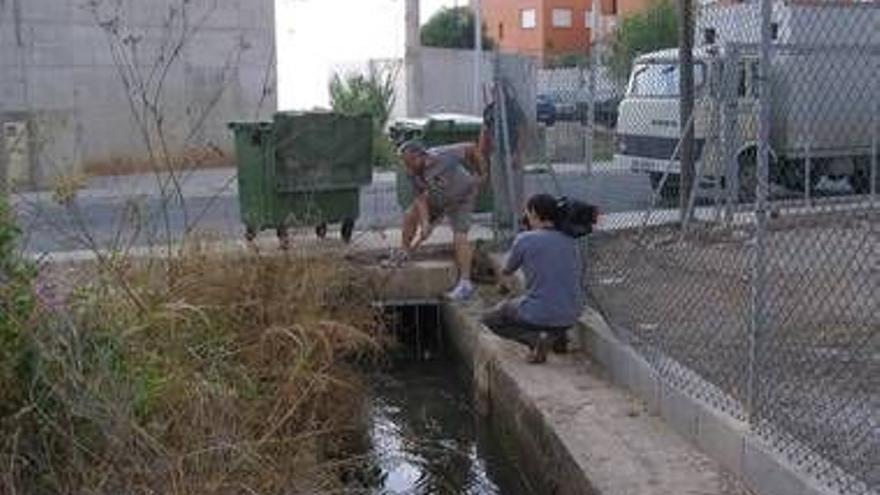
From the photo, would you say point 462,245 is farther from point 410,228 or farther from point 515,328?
point 515,328

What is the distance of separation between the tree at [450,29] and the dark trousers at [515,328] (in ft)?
169

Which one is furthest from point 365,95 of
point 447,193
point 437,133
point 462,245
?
point 462,245

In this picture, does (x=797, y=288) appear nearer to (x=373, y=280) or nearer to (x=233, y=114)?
(x=373, y=280)

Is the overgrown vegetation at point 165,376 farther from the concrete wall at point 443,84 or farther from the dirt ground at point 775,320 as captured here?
the concrete wall at point 443,84

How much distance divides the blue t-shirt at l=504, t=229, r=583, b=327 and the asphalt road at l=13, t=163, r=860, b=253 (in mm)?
2035

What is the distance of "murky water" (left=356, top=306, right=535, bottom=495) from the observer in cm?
741

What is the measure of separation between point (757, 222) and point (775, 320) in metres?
2.17

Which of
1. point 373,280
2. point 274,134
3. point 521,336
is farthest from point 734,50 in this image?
point 274,134

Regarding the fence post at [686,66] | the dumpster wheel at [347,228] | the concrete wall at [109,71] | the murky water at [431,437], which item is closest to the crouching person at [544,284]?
the murky water at [431,437]

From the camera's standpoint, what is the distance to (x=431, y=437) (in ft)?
27.7

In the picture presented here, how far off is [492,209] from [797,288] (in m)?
4.32

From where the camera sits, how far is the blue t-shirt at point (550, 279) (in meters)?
7.91

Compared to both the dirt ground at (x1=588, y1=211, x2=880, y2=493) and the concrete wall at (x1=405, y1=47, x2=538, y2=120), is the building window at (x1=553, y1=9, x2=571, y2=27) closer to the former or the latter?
the concrete wall at (x1=405, y1=47, x2=538, y2=120)

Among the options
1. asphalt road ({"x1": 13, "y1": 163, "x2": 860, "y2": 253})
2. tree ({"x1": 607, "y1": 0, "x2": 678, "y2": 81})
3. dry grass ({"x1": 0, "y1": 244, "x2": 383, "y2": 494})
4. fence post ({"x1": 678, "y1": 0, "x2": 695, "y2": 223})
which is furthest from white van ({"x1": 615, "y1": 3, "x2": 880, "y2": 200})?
tree ({"x1": 607, "y1": 0, "x2": 678, "y2": 81})
